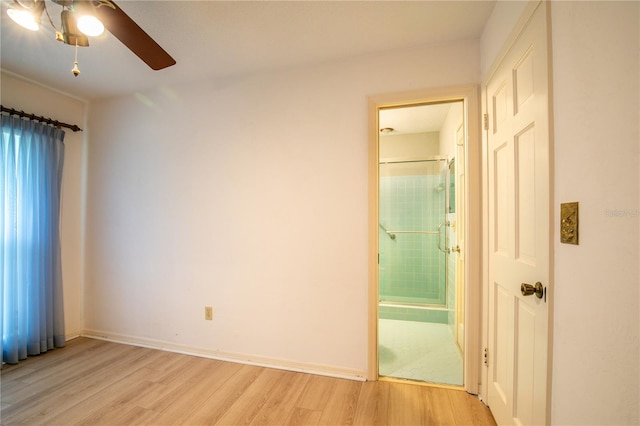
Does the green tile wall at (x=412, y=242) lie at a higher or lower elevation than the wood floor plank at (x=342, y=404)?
higher

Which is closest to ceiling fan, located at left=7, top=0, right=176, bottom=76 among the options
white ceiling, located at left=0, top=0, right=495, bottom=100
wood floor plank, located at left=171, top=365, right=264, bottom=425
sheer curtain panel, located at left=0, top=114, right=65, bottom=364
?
white ceiling, located at left=0, top=0, right=495, bottom=100

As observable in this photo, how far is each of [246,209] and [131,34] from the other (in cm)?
132

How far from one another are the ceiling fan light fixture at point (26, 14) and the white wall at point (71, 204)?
6.16ft

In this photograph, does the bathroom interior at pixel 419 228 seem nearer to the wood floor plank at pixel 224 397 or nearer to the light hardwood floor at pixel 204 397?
the light hardwood floor at pixel 204 397

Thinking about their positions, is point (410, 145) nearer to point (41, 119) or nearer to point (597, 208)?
point (597, 208)

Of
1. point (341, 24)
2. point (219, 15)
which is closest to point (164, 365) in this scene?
point (219, 15)

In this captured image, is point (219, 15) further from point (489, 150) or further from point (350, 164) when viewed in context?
point (489, 150)

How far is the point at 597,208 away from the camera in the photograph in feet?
2.47

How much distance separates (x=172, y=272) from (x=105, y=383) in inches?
35.2

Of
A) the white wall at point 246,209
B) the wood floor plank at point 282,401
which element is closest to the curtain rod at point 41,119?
the white wall at point 246,209

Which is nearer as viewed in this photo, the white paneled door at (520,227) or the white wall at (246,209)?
the white paneled door at (520,227)

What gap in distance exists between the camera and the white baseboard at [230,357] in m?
2.02

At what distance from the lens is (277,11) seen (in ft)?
5.22

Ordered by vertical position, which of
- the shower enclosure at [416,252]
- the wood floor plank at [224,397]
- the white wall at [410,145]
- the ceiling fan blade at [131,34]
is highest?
the white wall at [410,145]
